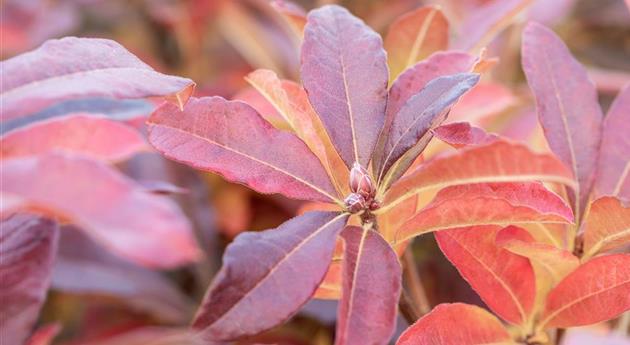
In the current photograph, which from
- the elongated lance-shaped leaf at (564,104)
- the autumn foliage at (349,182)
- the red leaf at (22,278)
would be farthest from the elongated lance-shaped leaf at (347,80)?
the red leaf at (22,278)

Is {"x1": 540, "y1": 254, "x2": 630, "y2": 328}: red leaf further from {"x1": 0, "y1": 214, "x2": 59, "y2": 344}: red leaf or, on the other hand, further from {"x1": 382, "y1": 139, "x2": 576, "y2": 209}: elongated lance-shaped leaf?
{"x1": 0, "y1": 214, "x2": 59, "y2": 344}: red leaf

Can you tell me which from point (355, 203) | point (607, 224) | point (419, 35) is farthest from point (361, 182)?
point (419, 35)

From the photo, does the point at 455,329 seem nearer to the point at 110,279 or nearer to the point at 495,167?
the point at 495,167

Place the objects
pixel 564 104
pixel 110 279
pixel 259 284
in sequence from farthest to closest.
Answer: pixel 110 279
pixel 564 104
pixel 259 284

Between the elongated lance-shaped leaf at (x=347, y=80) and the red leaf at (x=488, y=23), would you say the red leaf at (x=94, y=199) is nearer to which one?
the elongated lance-shaped leaf at (x=347, y=80)

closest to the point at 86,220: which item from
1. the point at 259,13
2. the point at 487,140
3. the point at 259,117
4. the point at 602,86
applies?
the point at 259,117

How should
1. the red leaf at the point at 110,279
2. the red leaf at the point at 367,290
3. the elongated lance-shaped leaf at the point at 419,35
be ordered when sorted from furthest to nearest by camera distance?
the red leaf at the point at 110,279
the elongated lance-shaped leaf at the point at 419,35
the red leaf at the point at 367,290

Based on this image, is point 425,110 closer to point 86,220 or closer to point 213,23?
point 86,220
